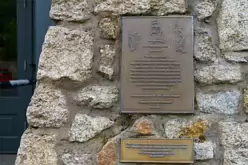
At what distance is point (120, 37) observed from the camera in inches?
98.1

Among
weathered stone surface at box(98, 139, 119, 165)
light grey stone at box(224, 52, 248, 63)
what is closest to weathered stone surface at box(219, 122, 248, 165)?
light grey stone at box(224, 52, 248, 63)

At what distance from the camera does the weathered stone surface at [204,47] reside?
8.05 feet

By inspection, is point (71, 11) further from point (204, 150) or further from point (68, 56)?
point (204, 150)

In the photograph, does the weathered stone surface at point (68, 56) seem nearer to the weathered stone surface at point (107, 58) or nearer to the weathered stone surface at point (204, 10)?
the weathered stone surface at point (107, 58)

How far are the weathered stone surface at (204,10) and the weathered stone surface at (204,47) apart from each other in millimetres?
85

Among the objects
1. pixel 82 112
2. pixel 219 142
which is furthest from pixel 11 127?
pixel 219 142

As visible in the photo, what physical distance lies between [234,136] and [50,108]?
1.04 meters

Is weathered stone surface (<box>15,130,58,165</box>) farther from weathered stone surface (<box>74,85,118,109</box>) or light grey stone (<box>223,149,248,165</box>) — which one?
light grey stone (<box>223,149,248,165</box>)

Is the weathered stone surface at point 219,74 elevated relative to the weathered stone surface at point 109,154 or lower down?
elevated

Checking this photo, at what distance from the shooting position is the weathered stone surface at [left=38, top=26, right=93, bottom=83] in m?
2.47

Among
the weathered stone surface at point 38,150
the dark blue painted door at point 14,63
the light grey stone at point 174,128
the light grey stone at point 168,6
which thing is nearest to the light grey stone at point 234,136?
the light grey stone at point 174,128

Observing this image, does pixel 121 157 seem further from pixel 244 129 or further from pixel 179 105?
pixel 244 129

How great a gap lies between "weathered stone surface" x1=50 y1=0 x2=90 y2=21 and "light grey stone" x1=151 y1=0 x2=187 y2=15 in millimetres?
391

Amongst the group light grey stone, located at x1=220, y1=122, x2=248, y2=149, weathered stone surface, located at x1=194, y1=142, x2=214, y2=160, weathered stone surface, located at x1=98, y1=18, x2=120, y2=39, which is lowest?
weathered stone surface, located at x1=194, y1=142, x2=214, y2=160
